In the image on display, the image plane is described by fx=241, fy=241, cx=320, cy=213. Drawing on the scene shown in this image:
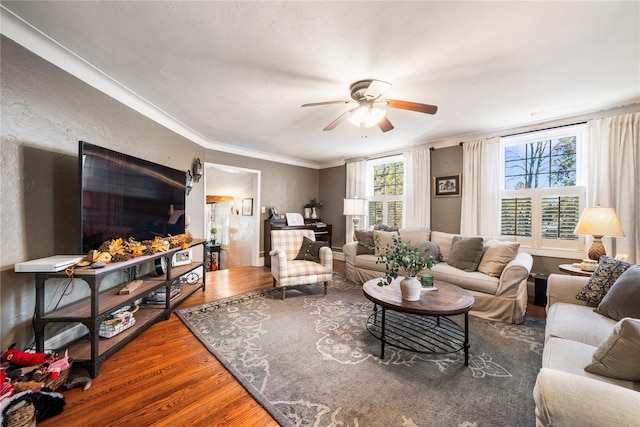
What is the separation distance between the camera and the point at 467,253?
3.12 meters

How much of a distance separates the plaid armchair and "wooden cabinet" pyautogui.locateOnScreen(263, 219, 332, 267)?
4.25ft

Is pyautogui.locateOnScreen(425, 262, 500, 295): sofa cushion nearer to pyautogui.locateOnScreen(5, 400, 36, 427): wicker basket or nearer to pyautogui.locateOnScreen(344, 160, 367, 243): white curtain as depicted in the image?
pyautogui.locateOnScreen(344, 160, 367, 243): white curtain

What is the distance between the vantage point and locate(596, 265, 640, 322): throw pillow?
1.53 metres

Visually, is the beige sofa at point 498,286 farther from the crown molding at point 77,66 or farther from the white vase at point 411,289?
the crown molding at point 77,66

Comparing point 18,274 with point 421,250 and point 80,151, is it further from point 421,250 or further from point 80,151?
point 421,250

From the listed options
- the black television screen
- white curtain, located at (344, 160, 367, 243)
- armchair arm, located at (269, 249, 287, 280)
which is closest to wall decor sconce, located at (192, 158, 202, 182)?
the black television screen

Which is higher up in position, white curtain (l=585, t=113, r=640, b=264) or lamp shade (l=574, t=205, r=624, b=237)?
white curtain (l=585, t=113, r=640, b=264)

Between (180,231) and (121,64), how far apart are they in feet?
6.29

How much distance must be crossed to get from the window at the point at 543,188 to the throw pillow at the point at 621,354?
115 inches

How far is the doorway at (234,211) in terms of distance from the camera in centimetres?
523

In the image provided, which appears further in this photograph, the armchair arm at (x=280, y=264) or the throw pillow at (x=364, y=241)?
the throw pillow at (x=364, y=241)

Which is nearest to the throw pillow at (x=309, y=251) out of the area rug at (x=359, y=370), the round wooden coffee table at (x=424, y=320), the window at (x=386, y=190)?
the area rug at (x=359, y=370)

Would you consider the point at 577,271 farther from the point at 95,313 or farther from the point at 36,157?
the point at 36,157

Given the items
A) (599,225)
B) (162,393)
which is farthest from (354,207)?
(162,393)
